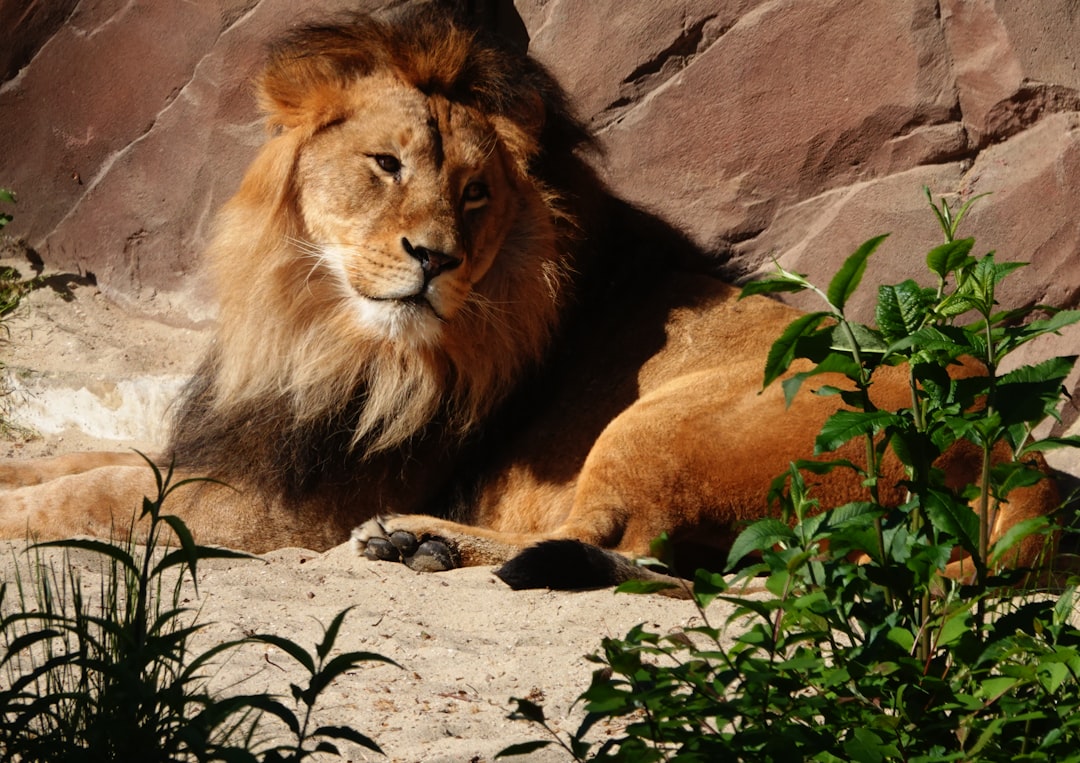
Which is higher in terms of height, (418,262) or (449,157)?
(449,157)

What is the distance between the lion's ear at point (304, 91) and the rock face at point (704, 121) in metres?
1.15

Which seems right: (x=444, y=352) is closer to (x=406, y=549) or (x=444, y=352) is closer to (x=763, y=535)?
(x=406, y=549)

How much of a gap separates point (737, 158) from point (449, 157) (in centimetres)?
148

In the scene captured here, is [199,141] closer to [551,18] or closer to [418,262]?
[551,18]

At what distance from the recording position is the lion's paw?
4.17 m

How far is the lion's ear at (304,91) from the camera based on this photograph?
4445 mm

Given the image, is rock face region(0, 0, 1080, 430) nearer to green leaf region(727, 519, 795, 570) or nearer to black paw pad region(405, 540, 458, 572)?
black paw pad region(405, 540, 458, 572)

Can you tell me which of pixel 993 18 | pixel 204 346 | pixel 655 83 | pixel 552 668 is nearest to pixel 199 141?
pixel 204 346

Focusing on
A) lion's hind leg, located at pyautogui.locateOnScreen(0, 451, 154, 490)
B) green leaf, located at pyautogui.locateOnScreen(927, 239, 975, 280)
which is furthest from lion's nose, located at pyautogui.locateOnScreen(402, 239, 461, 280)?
green leaf, located at pyautogui.locateOnScreen(927, 239, 975, 280)

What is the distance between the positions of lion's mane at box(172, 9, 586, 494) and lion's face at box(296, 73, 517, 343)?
0.25 feet

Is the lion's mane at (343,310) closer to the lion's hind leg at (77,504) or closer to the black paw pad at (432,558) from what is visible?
the lion's hind leg at (77,504)

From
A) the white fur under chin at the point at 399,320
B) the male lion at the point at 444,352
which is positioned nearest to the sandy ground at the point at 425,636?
the male lion at the point at 444,352

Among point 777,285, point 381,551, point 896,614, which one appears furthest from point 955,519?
point 381,551

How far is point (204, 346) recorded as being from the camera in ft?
20.5
